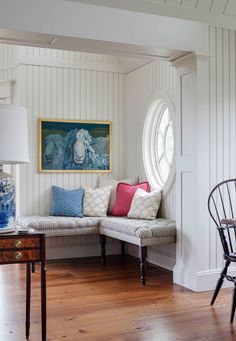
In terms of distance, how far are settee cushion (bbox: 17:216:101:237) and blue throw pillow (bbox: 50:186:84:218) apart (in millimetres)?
154

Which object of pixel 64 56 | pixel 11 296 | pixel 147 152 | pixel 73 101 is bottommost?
pixel 11 296

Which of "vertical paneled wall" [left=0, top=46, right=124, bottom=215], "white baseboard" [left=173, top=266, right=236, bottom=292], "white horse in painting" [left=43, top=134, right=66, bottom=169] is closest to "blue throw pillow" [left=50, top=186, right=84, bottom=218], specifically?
"vertical paneled wall" [left=0, top=46, right=124, bottom=215]

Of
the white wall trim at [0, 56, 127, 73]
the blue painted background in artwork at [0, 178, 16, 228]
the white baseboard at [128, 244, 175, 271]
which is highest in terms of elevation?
the white wall trim at [0, 56, 127, 73]

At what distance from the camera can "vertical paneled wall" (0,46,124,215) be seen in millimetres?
6004

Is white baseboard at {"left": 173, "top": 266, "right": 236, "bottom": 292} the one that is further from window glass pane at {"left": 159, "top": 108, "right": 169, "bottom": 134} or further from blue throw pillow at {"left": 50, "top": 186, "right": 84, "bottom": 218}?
window glass pane at {"left": 159, "top": 108, "right": 169, "bottom": 134}

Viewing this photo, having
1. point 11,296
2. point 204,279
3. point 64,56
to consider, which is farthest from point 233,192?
point 64,56

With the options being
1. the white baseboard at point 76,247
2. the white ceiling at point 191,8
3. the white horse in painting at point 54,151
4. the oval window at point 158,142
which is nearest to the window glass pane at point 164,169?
the oval window at point 158,142

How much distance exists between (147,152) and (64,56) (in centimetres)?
165

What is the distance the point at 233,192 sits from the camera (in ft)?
15.0

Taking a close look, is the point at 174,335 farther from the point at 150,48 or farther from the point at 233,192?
the point at 150,48

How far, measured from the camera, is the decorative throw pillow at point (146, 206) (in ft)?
17.7

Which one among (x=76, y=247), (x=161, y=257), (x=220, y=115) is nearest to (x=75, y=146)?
(x=76, y=247)

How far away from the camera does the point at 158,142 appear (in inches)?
237

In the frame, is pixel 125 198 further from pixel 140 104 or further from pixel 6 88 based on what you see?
pixel 6 88
